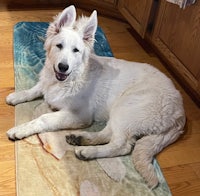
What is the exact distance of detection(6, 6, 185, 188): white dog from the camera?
5.79 feet

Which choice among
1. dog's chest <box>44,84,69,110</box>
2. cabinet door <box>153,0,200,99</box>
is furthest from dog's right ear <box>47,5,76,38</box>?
cabinet door <box>153,0,200,99</box>

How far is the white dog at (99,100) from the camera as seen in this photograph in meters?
1.76

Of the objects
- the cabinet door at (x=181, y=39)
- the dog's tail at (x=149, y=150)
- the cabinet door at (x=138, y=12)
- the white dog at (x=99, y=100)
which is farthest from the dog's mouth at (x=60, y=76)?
the cabinet door at (x=138, y=12)

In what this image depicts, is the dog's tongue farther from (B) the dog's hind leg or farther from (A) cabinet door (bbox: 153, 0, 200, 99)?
(A) cabinet door (bbox: 153, 0, 200, 99)

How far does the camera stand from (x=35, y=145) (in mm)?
1803

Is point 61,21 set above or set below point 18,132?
above

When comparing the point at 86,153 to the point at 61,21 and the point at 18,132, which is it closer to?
the point at 18,132

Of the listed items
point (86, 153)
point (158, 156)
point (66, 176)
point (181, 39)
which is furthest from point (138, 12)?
point (66, 176)

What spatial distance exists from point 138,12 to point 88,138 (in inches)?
59.1

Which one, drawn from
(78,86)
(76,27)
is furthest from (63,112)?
(76,27)

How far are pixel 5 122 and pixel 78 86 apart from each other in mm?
541

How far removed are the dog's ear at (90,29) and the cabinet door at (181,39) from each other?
0.89 meters

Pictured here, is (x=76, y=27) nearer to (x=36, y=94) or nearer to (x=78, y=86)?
(x=78, y=86)

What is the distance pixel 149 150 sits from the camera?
70.1 inches
